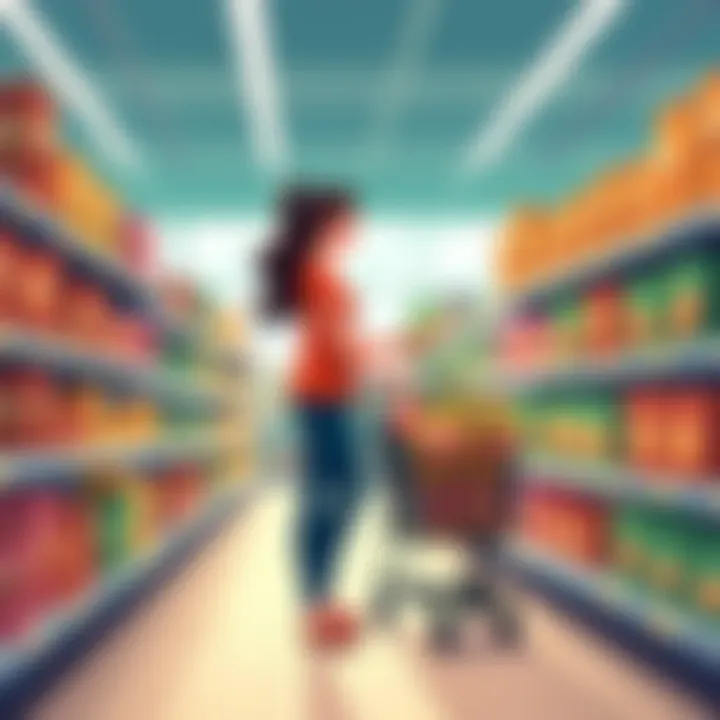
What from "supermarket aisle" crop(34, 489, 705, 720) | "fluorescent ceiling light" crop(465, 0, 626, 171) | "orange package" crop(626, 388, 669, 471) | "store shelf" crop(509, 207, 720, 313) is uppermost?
"fluorescent ceiling light" crop(465, 0, 626, 171)

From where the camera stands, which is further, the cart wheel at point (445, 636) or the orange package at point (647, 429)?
the cart wheel at point (445, 636)

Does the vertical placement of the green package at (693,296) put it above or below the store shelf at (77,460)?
above

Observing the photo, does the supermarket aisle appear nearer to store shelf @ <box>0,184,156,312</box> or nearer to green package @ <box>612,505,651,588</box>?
green package @ <box>612,505,651,588</box>

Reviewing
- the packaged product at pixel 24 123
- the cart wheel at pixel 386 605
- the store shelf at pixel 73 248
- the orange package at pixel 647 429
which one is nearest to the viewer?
the store shelf at pixel 73 248

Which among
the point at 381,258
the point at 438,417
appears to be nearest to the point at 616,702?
the point at 438,417

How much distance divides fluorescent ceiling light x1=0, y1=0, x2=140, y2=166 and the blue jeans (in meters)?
4.73

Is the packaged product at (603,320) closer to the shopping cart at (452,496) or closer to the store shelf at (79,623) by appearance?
the shopping cart at (452,496)

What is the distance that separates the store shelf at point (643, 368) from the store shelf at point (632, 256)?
0.34m

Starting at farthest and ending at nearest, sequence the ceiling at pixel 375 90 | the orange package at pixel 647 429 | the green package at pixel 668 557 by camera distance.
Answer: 1. the ceiling at pixel 375 90
2. the orange package at pixel 647 429
3. the green package at pixel 668 557

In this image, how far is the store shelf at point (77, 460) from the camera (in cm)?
321

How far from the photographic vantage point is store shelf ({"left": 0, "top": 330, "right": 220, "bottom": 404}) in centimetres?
319

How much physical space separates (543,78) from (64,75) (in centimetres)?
409

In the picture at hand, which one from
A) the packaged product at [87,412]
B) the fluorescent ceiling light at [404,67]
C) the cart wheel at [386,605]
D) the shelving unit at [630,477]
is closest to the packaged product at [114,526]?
the packaged product at [87,412]

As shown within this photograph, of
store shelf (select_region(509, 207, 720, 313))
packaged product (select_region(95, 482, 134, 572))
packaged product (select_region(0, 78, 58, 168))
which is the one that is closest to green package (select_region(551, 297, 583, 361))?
store shelf (select_region(509, 207, 720, 313))
